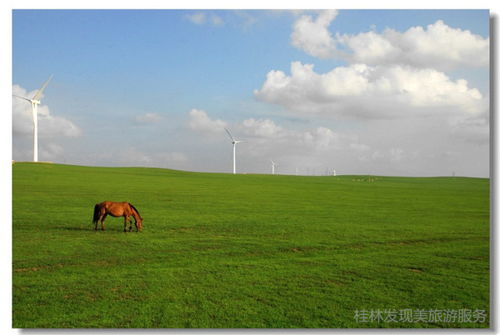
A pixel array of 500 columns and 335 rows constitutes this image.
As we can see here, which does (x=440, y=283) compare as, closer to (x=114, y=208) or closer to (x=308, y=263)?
(x=308, y=263)

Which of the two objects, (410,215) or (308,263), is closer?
(308,263)

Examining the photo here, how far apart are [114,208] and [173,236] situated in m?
2.30

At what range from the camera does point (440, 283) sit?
27.8 feet

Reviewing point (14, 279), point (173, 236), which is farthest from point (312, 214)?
point (14, 279)

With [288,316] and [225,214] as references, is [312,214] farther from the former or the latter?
[288,316]
